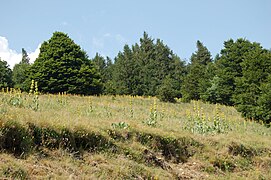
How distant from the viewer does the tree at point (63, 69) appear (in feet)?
85.7

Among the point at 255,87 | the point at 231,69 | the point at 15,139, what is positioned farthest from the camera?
the point at 231,69

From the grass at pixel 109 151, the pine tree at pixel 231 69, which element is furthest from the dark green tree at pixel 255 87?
the grass at pixel 109 151

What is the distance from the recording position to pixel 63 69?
26.3m

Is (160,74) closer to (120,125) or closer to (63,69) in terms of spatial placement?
(63,69)

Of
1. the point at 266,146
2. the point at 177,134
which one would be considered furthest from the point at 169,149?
the point at 266,146

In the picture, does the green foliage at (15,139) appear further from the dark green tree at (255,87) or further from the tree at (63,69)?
the tree at (63,69)

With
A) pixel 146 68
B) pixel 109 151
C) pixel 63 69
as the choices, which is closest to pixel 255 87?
pixel 63 69

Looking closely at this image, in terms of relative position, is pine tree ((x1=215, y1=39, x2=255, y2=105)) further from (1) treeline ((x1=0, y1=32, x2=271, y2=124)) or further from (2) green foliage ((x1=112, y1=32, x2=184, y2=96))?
(2) green foliage ((x1=112, y1=32, x2=184, y2=96))

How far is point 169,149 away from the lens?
8016 millimetres

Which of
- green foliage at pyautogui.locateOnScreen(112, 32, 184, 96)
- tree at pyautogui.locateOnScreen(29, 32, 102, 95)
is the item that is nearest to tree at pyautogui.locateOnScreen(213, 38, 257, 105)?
green foliage at pyautogui.locateOnScreen(112, 32, 184, 96)

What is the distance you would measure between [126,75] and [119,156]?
1450 inches

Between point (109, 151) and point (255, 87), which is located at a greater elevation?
point (255, 87)

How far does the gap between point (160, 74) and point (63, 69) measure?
2566 centimetres

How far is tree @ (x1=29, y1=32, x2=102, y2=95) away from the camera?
26109 millimetres
